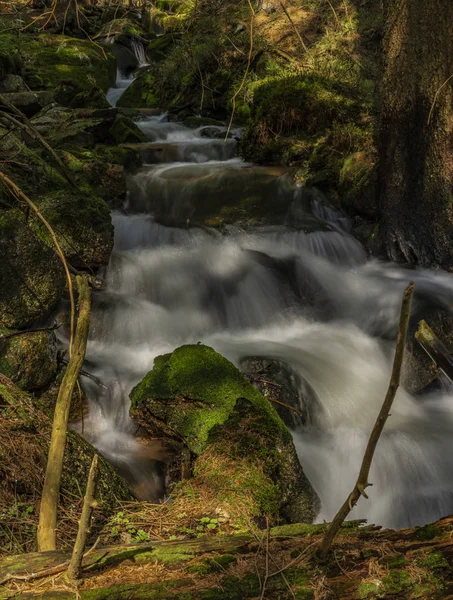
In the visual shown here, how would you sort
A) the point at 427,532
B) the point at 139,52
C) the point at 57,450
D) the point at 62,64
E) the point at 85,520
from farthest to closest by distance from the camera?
1. the point at 139,52
2. the point at 62,64
3. the point at 57,450
4. the point at 427,532
5. the point at 85,520

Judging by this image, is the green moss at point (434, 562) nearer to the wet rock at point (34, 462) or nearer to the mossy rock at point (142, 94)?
the wet rock at point (34, 462)

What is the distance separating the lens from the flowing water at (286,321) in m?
4.62

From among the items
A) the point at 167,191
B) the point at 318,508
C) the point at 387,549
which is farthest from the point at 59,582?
the point at 167,191

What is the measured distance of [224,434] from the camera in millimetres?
4004

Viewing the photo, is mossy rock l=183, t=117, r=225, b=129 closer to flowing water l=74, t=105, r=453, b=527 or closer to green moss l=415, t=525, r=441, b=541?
flowing water l=74, t=105, r=453, b=527

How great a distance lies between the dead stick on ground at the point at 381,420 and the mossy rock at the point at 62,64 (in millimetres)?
15420

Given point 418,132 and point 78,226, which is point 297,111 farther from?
point 78,226

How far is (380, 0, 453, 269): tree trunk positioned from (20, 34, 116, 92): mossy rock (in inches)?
392

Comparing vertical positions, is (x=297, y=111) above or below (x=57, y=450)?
above

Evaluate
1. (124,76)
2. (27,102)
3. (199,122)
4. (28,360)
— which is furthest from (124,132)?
(124,76)

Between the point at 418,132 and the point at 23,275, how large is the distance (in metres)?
5.94

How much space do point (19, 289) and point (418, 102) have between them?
20.3 feet

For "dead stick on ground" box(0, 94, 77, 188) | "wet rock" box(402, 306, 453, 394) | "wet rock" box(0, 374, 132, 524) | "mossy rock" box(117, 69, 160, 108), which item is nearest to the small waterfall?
"mossy rock" box(117, 69, 160, 108)

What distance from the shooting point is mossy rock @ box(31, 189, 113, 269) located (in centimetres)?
660
